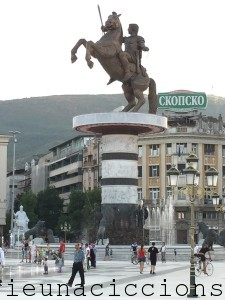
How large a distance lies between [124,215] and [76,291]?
2217cm

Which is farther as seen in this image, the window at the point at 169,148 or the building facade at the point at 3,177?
the building facade at the point at 3,177

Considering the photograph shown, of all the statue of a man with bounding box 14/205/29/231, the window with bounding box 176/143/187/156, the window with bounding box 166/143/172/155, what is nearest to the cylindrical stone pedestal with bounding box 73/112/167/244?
the statue of a man with bounding box 14/205/29/231

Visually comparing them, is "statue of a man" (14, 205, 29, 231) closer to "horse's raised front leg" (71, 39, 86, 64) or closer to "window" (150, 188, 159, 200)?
"window" (150, 188, 159, 200)

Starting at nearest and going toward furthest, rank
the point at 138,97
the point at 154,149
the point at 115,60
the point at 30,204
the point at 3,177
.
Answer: the point at 115,60
the point at 138,97
the point at 154,149
the point at 30,204
the point at 3,177

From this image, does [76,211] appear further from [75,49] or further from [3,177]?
[75,49]

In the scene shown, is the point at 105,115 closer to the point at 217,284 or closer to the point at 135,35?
the point at 135,35

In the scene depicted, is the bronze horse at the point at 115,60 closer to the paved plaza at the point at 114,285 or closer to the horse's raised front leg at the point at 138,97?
the horse's raised front leg at the point at 138,97

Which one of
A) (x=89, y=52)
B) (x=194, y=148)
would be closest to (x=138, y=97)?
(x=89, y=52)

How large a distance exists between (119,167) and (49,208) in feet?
236

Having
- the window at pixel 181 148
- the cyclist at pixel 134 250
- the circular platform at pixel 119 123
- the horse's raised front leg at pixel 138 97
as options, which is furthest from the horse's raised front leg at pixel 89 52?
the window at pixel 181 148

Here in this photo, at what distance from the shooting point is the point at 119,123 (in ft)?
156

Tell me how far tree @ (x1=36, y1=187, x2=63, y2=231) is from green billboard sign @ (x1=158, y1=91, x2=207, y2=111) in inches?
1002

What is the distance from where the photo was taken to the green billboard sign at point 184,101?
106250mm

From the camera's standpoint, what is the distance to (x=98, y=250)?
4850cm
